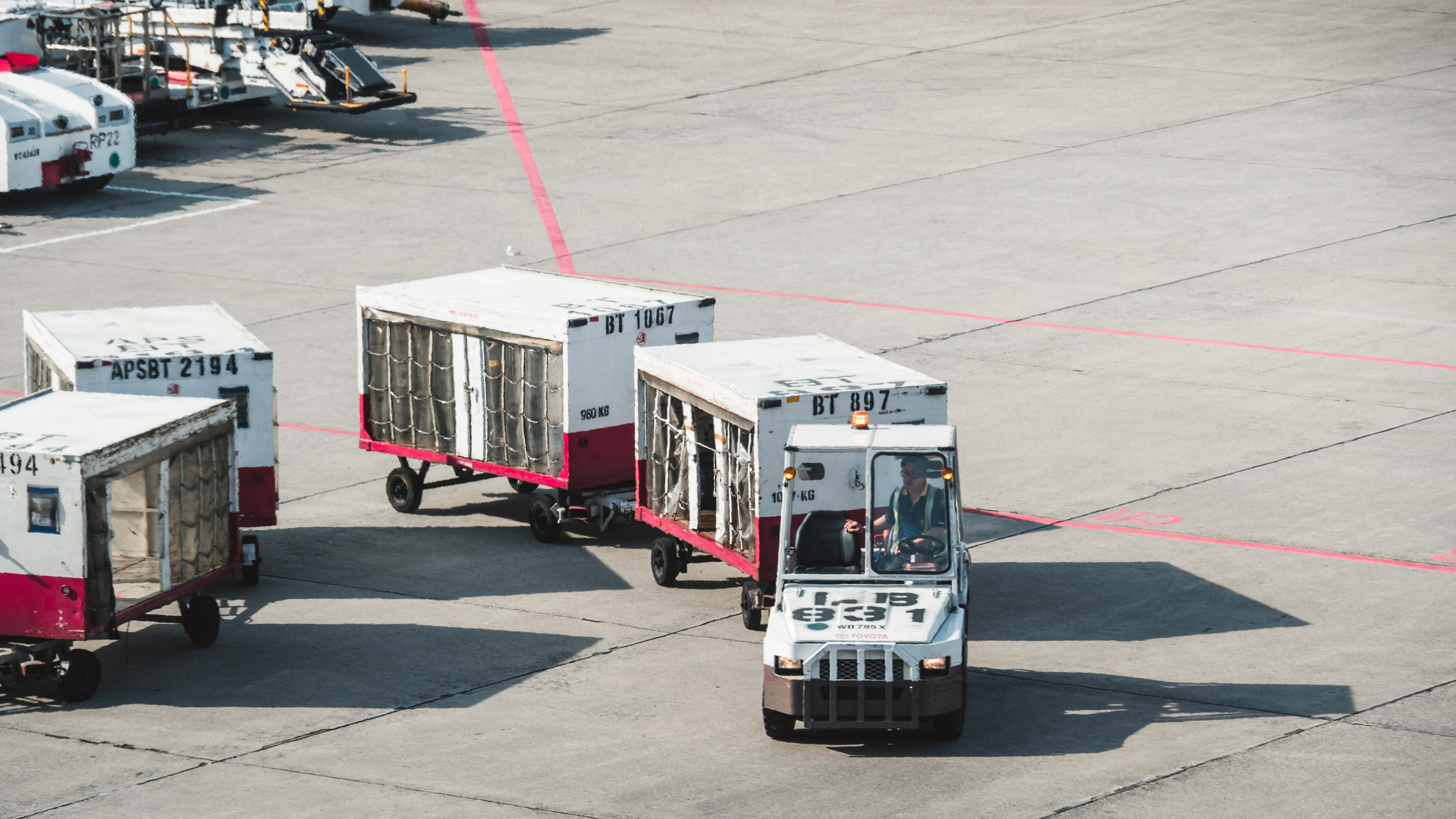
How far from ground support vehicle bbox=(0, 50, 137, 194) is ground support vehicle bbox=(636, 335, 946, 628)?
19494 millimetres

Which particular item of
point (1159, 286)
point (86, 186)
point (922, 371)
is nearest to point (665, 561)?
point (922, 371)

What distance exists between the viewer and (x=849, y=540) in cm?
1600

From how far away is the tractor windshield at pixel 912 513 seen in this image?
15.7 m

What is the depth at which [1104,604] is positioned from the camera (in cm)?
1855

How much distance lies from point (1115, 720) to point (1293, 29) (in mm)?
38834

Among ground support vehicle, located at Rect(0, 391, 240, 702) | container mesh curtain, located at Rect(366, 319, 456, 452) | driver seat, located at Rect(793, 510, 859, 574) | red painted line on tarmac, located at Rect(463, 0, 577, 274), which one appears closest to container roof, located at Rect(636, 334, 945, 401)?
driver seat, located at Rect(793, 510, 859, 574)

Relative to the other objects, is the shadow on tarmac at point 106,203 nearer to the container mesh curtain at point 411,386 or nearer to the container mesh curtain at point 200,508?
the container mesh curtain at point 411,386

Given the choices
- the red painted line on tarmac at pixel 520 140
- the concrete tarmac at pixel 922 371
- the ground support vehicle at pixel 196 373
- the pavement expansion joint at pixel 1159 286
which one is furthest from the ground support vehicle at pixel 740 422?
the red painted line on tarmac at pixel 520 140

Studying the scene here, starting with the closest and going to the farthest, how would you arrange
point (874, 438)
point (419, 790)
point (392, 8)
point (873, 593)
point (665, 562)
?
point (419, 790)
point (873, 593)
point (874, 438)
point (665, 562)
point (392, 8)

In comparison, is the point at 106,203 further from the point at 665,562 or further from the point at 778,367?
the point at 778,367

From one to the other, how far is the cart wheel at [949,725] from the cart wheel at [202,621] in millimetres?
6635

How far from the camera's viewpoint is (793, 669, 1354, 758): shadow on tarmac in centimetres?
1522

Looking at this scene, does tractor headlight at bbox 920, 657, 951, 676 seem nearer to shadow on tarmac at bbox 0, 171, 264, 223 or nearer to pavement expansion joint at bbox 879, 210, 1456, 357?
pavement expansion joint at bbox 879, 210, 1456, 357

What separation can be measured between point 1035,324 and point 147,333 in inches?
514
